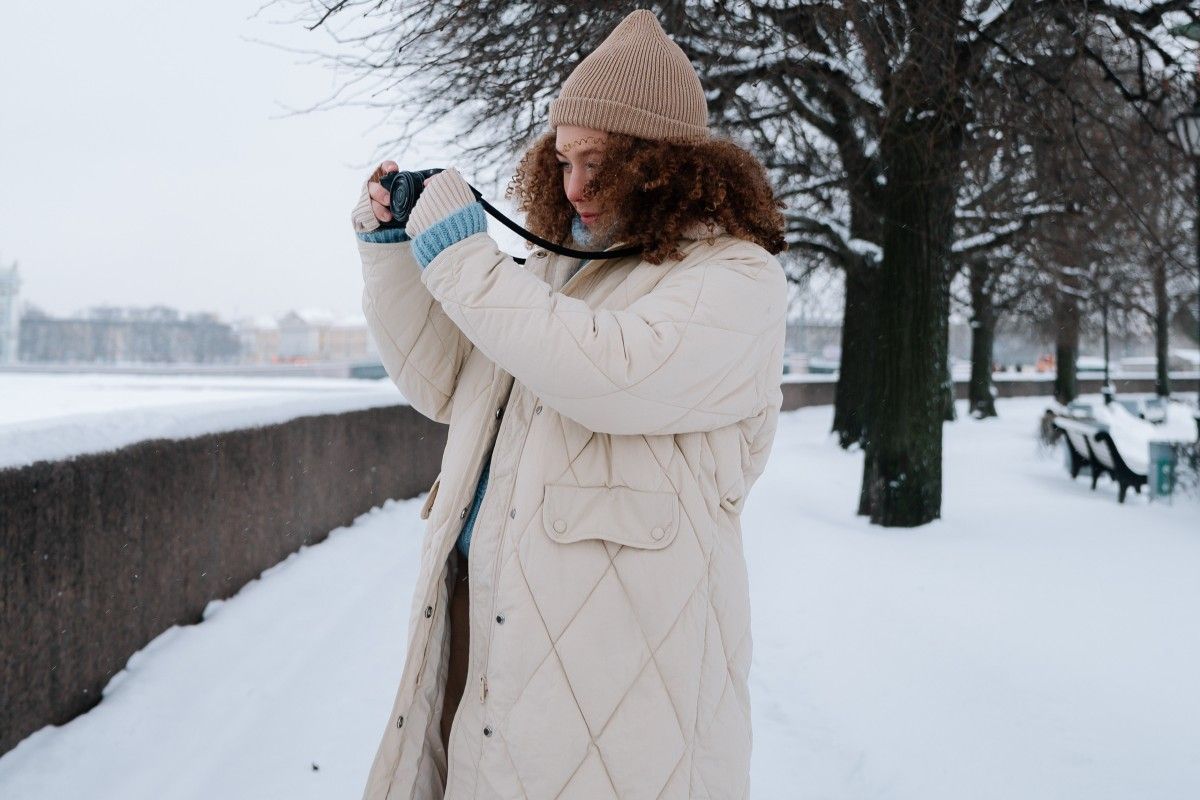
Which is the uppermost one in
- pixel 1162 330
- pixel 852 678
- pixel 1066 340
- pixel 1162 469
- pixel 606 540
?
pixel 1162 330

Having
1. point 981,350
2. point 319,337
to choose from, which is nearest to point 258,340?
point 319,337

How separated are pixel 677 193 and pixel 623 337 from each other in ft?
1.18

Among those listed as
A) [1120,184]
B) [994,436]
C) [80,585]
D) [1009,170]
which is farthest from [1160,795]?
[994,436]

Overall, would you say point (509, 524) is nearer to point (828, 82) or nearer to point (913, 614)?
point (913, 614)

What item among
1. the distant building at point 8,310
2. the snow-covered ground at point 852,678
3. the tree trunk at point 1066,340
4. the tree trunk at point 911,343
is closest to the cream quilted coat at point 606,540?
the snow-covered ground at point 852,678

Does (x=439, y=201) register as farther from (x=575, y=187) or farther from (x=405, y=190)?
(x=575, y=187)

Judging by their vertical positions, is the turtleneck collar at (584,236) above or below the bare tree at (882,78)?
below

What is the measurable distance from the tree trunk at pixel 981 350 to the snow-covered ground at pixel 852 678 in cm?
1527

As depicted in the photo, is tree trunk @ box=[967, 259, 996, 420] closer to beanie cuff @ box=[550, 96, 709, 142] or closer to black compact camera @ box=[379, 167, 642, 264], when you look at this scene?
beanie cuff @ box=[550, 96, 709, 142]

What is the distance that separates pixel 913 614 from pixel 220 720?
3524 millimetres

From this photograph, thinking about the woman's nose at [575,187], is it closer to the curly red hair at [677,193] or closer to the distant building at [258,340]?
the curly red hair at [677,193]

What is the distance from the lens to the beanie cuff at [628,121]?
64.6 inches

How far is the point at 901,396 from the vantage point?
295 inches

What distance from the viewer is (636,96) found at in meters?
1.64
